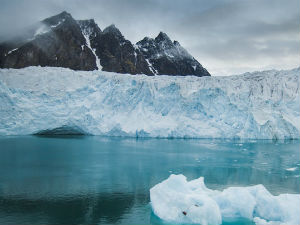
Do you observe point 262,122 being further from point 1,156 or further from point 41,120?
point 1,156

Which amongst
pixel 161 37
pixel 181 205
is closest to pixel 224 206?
pixel 181 205

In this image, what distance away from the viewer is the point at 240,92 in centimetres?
2605

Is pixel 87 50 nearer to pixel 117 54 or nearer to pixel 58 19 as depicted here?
pixel 117 54

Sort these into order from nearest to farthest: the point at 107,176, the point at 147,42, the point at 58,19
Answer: the point at 107,176
the point at 58,19
the point at 147,42

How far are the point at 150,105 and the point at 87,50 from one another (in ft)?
85.1

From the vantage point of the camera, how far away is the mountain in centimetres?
4228

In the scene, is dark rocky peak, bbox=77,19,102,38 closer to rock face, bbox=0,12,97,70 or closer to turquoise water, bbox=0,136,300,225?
rock face, bbox=0,12,97,70

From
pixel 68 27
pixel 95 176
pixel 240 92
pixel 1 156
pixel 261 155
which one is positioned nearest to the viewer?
pixel 95 176

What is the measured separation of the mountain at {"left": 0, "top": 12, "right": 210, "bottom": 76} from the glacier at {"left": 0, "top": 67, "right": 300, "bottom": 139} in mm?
17294

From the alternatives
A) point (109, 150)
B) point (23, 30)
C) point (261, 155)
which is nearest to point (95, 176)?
point (109, 150)

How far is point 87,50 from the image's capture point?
48.7 meters

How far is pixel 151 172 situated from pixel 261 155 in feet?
25.9

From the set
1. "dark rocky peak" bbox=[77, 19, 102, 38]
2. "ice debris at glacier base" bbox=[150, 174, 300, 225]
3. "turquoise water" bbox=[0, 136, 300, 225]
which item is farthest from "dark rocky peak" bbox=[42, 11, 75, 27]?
"ice debris at glacier base" bbox=[150, 174, 300, 225]

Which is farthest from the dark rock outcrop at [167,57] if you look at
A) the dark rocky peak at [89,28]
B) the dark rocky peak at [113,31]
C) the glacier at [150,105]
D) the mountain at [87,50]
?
the glacier at [150,105]
